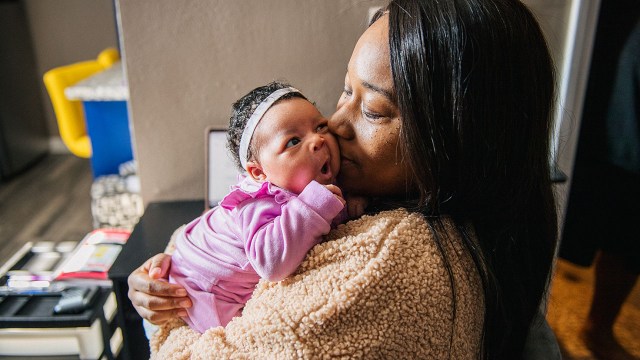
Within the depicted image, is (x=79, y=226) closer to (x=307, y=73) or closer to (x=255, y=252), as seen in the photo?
(x=307, y=73)

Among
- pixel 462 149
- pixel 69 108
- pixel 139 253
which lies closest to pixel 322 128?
pixel 462 149

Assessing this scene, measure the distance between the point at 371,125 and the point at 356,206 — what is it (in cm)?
16

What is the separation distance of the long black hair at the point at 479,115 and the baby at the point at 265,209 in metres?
0.17

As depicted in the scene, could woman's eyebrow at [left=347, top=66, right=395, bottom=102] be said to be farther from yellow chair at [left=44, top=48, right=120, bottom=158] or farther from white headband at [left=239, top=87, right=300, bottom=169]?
yellow chair at [left=44, top=48, right=120, bottom=158]

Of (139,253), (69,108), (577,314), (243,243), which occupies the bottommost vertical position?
(577,314)

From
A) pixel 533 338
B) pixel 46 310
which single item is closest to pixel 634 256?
pixel 533 338

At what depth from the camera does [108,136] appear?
236cm

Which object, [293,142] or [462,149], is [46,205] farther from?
[462,149]

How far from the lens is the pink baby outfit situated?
77 centimetres

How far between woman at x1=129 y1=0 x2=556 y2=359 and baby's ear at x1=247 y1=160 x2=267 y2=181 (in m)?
0.15

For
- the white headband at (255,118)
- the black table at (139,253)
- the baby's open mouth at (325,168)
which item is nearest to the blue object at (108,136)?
the black table at (139,253)

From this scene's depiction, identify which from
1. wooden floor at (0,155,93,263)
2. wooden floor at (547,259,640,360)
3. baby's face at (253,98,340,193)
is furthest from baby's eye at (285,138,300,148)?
wooden floor at (0,155,93,263)

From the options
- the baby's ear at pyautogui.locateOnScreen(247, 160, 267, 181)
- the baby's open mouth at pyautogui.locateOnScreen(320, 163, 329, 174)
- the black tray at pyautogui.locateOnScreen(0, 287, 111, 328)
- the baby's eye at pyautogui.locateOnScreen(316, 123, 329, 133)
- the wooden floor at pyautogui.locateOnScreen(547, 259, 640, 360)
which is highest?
the baby's eye at pyautogui.locateOnScreen(316, 123, 329, 133)

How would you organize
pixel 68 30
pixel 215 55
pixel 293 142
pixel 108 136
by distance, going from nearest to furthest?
pixel 293 142, pixel 215 55, pixel 108 136, pixel 68 30
